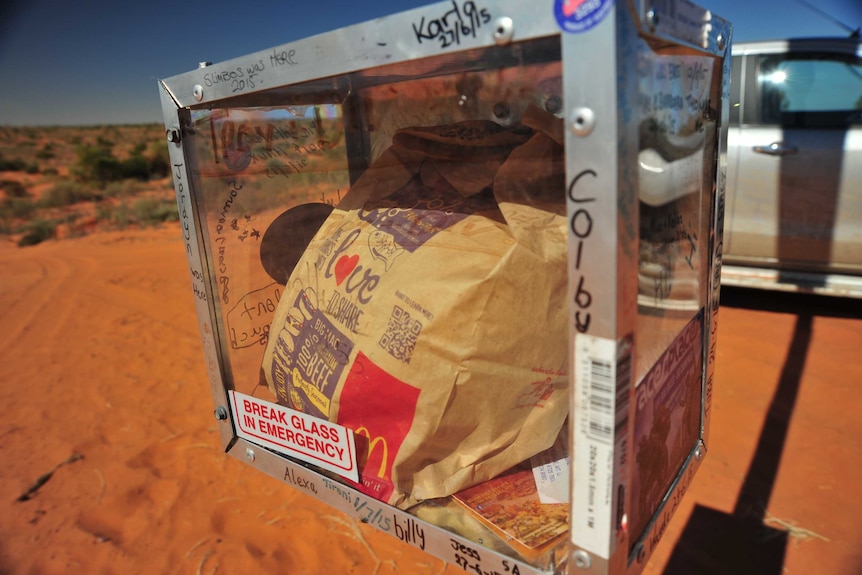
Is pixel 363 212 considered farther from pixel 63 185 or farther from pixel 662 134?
pixel 63 185

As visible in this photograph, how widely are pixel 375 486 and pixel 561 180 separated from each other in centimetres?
67

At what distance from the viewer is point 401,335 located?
3.10ft

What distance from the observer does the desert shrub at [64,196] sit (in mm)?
14834

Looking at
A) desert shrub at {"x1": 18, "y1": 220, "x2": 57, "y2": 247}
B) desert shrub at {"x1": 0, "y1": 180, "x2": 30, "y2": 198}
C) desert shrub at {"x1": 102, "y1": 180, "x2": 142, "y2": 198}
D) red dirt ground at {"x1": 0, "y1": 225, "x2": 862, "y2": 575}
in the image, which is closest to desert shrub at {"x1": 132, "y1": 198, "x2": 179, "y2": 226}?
desert shrub at {"x1": 18, "y1": 220, "x2": 57, "y2": 247}

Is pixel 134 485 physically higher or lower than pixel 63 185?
lower

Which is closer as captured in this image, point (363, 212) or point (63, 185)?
point (363, 212)

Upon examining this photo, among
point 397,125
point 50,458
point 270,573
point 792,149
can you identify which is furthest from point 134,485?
point 792,149

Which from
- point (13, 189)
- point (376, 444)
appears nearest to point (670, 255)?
point (376, 444)

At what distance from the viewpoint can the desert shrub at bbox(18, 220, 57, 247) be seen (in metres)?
10.5

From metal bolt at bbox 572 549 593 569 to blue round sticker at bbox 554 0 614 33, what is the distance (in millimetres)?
672

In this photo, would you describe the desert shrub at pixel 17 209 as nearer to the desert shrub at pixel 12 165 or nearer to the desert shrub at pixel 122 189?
the desert shrub at pixel 122 189

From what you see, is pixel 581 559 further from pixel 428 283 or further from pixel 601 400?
pixel 428 283

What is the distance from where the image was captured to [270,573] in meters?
2.16

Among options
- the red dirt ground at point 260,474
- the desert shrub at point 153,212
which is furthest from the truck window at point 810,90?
the desert shrub at point 153,212
